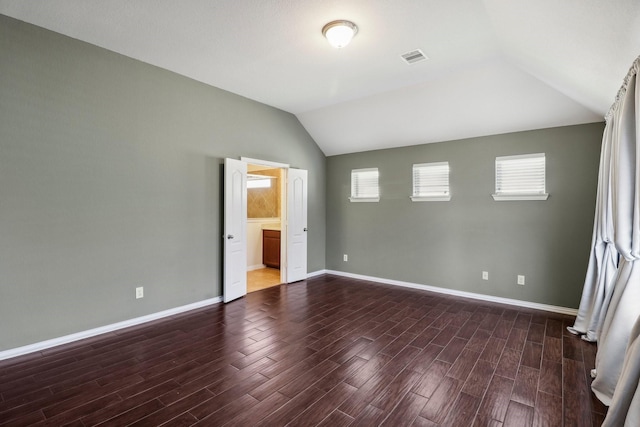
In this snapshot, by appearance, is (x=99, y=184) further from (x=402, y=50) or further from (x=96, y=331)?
(x=402, y=50)

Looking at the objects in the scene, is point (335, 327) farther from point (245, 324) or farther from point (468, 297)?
point (468, 297)

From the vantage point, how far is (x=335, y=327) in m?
3.46

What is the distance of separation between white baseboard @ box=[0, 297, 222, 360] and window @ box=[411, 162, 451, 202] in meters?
3.65

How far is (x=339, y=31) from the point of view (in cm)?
271

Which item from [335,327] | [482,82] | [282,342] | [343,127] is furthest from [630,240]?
[343,127]

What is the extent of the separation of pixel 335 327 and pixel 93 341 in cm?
248

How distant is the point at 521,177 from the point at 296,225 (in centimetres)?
353

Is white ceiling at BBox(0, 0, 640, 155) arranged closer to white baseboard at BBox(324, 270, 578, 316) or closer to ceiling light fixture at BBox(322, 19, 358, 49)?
ceiling light fixture at BBox(322, 19, 358, 49)

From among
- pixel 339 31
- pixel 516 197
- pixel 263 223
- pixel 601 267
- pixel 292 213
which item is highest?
pixel 339 31

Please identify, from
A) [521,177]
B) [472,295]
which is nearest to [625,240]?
[521,177]

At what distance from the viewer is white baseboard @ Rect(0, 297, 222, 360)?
2752 millimetres

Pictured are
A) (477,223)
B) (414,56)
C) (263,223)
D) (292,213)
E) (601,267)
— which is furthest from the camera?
(263,223)

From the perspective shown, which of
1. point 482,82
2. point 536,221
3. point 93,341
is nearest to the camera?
point 93,341

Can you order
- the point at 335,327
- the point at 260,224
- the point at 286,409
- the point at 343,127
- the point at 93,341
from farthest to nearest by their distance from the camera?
the point at 260,224
the point at 343,127
the point at 335,327
the point at 93,341
the point at 286,409
